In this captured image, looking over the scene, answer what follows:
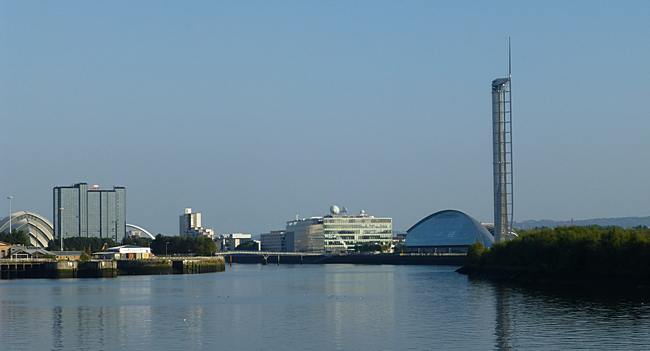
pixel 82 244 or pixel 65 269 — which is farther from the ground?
pixel 82 244

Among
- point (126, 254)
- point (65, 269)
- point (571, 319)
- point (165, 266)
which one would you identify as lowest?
point (165, 266)

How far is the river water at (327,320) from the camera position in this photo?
36.1m

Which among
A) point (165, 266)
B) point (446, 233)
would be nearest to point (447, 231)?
point (446, 233)

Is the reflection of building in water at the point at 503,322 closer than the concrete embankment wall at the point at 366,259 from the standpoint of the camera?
Yes

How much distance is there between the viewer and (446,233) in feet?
602

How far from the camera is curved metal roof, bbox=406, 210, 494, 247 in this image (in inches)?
6939

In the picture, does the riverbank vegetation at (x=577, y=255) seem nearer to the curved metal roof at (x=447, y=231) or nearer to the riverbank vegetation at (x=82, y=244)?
the riverbank vegetation at (x=82, y=244)

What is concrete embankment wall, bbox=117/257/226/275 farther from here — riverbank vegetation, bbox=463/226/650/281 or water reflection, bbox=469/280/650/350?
water reflection, bbox=469/280/650/350

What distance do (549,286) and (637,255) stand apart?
642cm

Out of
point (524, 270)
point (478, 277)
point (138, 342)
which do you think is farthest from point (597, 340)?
point (478, 277)

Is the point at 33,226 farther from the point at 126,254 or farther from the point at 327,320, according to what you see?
the point at 327,320

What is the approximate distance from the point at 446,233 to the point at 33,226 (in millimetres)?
69533

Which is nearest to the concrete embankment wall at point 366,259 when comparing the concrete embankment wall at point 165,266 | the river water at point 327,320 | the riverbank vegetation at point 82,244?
the riverbank vegetation at point 82,244

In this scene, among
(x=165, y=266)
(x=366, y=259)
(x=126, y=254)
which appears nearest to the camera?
(x=165, y=266)
